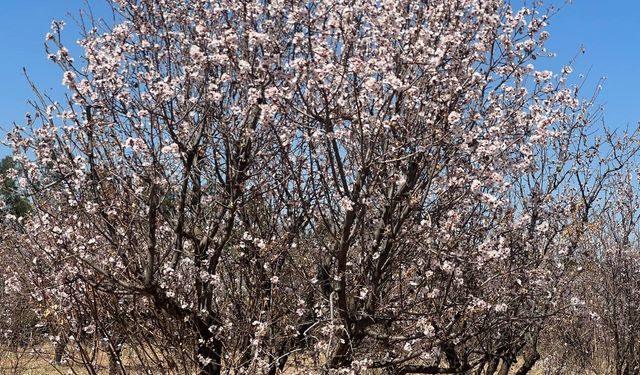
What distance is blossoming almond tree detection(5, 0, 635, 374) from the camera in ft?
19.0

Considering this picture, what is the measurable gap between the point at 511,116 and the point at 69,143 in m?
3.85

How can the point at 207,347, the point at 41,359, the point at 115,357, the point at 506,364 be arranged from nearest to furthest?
the point at 115,357 < the point at 207,347 < the point at 506,364 < the point at 41,359

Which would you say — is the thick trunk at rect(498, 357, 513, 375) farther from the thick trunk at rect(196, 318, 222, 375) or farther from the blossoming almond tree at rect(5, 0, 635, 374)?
the thick trunk at rect(196, 318, 222, 375)

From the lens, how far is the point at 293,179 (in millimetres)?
6840

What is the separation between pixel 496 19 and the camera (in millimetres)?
6090

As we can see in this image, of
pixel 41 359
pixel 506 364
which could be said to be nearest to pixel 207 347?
pixel 506 364

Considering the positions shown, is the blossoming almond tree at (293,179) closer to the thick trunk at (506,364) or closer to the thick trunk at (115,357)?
the thick trunk at (115,357)

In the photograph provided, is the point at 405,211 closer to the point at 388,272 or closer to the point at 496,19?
the point at 388,272

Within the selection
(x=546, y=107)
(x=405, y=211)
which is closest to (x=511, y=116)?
(x=546, y=107)

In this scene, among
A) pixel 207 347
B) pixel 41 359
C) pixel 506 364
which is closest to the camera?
pixel 207 347

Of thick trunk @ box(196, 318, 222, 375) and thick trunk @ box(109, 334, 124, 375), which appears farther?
thick trunk @ box(196, 318, 222, 375)

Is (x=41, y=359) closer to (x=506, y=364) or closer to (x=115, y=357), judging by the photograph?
(x=115, y=357)

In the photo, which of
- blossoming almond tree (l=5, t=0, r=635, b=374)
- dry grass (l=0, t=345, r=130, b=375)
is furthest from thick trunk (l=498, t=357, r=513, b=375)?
dry grass (l=0, t=345, r=130, b=375)

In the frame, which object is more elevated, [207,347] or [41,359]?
[41,359]
